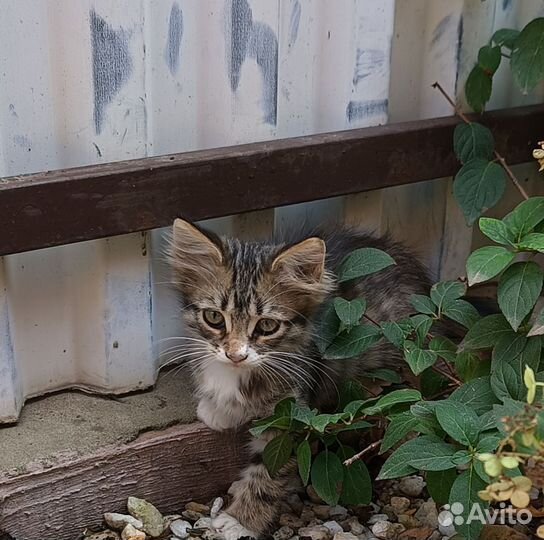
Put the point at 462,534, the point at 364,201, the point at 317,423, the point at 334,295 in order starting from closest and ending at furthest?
the point at 462,534 < the point at 317,423 < the point at 334,295 < the point at 364,201

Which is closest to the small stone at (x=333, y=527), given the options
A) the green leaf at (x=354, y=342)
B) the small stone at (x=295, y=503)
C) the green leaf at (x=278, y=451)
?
the small stone at (x=295, y=503)

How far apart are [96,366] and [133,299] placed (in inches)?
7.8

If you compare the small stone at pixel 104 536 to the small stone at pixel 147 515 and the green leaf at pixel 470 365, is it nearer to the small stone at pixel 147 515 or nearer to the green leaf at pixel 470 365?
the small stone at pixel 147 515

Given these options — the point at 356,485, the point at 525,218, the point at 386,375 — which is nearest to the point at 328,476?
the point at 356,485

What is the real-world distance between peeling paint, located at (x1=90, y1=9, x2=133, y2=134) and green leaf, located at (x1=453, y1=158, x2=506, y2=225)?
3.02ft

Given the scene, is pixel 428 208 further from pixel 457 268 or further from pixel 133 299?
pixel 133 299

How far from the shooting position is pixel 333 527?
229 centimetres

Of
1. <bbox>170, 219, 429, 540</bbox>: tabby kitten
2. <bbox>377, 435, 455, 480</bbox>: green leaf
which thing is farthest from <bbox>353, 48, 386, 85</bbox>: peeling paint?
<bbox>377, 435, 455, 480</bbox>: green leaf

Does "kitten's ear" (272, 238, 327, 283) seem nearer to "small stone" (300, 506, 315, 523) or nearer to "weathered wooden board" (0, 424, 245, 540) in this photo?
"weathered wooden board" (0, 424, 245, 540)

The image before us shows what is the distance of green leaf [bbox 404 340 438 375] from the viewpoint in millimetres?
2008

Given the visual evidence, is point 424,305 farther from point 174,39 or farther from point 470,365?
point 174,39

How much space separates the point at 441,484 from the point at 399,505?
0.48 metres

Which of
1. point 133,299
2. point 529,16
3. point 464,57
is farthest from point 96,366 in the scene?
point 529,16

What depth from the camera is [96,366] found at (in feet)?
7.75
